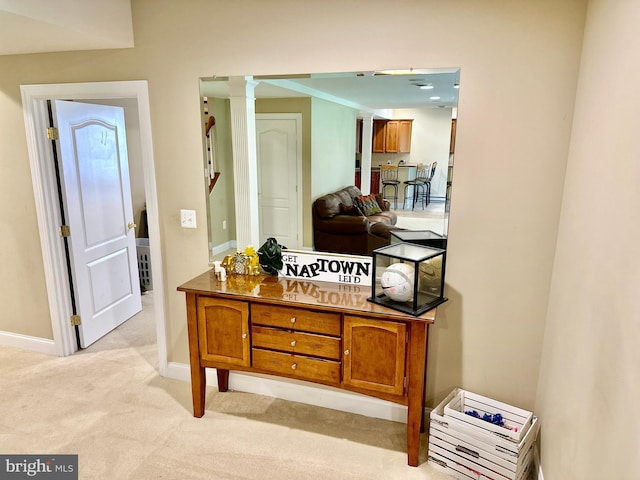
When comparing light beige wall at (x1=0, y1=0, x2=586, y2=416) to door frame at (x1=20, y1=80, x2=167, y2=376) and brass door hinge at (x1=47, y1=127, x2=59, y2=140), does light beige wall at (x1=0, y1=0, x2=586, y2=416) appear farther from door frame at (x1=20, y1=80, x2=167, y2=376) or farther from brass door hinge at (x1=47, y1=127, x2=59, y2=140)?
brass door hinge at (x1=47, y1=127, x2=59, y2=140)

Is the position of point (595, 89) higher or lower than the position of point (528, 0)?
lower

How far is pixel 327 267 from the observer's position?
249 cm

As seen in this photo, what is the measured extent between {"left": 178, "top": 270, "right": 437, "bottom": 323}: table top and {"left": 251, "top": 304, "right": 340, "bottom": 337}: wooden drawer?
56 millimetres

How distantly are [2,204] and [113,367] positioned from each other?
4.78 ft

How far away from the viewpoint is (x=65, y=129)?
123 inches

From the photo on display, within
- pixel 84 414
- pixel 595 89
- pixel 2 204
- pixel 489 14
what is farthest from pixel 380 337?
pixel 2 204

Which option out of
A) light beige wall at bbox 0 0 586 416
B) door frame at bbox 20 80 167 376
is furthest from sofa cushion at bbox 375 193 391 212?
door frame at bbox 20 80 167 376

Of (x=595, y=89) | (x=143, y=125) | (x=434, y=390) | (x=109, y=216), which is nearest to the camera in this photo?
(x=595, y=89)

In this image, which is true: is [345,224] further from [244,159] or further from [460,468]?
[460,468]

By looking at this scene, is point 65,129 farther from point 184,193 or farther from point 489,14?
point 489,14

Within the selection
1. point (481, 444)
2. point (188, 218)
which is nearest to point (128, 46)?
point (188, 218)

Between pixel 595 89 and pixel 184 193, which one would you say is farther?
pixel 184 193

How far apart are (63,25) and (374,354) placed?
7.31ft
